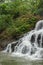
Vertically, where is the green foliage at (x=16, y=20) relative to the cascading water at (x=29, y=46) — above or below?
above

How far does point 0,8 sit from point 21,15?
2.54 meters

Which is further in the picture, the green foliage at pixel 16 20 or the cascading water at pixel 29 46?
the green foliage at pixel 16 20

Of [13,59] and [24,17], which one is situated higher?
[24,17]

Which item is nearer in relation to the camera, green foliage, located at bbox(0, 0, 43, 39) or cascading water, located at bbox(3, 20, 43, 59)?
cascading water, located at bbox(3, 20, 43, 59)

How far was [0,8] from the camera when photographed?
30.8 m

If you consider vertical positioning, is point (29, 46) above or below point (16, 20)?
below

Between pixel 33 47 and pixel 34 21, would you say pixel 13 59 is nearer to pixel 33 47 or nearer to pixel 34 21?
pixel 33 47

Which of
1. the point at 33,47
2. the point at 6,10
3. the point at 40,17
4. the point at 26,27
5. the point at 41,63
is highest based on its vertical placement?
the point at 6,10

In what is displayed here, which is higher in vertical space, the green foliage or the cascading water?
the green foliage

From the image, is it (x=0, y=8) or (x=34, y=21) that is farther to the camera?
(x=0, y=8)

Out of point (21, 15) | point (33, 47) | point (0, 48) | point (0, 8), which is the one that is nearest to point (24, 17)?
point (21, 15)

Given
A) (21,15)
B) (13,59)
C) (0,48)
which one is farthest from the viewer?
(21,15)

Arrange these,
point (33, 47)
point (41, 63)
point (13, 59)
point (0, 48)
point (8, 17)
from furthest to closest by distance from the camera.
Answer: point (8, 17), point (0, 48), point (33, 47), point (13, 59), point (41, 63)

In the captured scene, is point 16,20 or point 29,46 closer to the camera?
point 29,46
